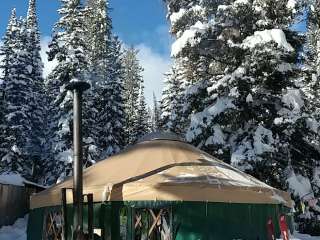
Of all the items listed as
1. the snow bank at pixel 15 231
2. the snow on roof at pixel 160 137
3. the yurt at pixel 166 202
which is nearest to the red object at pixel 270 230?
the yurt at pixel 166 202

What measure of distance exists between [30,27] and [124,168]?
36490mm

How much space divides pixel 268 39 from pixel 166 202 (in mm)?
7454

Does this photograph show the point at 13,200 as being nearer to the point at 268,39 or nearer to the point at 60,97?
the point at 60,97

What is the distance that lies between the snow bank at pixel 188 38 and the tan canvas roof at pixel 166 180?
4.71 m

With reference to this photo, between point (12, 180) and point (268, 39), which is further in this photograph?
point (12, 180)

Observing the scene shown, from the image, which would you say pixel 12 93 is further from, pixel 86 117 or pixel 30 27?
pixel 30 27

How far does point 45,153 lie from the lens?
39750mm

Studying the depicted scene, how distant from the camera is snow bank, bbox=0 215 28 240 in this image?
854 inches

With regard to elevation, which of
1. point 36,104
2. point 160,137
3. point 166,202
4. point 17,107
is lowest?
point 166,202

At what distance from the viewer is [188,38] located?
17172mm

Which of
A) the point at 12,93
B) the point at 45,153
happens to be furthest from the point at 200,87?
the point at 45,153

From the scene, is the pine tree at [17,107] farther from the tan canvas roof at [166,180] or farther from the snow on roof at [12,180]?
the tan canvas roof at [166,180]

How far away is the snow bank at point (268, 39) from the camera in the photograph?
51.9 feet

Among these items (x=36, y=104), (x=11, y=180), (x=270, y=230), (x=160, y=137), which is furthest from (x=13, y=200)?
(x=270, y=230)
